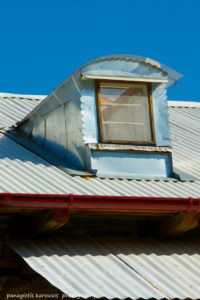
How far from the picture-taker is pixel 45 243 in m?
7.84

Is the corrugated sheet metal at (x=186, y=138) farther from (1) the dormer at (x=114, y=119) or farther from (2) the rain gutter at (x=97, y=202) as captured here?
(2) the rain gutter at (x=97, y=202)

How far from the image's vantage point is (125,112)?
31.8ft

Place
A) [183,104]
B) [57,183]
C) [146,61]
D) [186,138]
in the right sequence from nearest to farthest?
[57,183] → [146,61] → [186,138] → [183,104]

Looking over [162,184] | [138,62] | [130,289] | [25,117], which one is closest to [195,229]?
[162,184]

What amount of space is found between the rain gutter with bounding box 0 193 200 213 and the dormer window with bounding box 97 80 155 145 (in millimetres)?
1676

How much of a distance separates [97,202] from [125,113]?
2.36m

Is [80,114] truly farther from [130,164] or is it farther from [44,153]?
[130,164]

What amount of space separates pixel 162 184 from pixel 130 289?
222 centimetres

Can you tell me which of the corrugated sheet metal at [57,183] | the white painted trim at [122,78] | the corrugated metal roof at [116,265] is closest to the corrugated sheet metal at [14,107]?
the corrugated sheet metal at [57,183]

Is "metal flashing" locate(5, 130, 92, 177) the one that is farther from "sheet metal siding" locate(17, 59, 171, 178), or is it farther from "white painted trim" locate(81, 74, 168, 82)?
"white painted trim" locate(81, 74, 168, 82)

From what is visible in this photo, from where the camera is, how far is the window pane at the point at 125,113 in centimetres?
945

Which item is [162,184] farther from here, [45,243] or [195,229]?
[45,243]

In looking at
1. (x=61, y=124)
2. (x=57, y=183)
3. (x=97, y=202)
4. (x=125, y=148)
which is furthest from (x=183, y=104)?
(x=97, y=202)

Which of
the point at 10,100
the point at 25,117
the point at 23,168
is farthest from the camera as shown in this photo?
the point at 10,100
